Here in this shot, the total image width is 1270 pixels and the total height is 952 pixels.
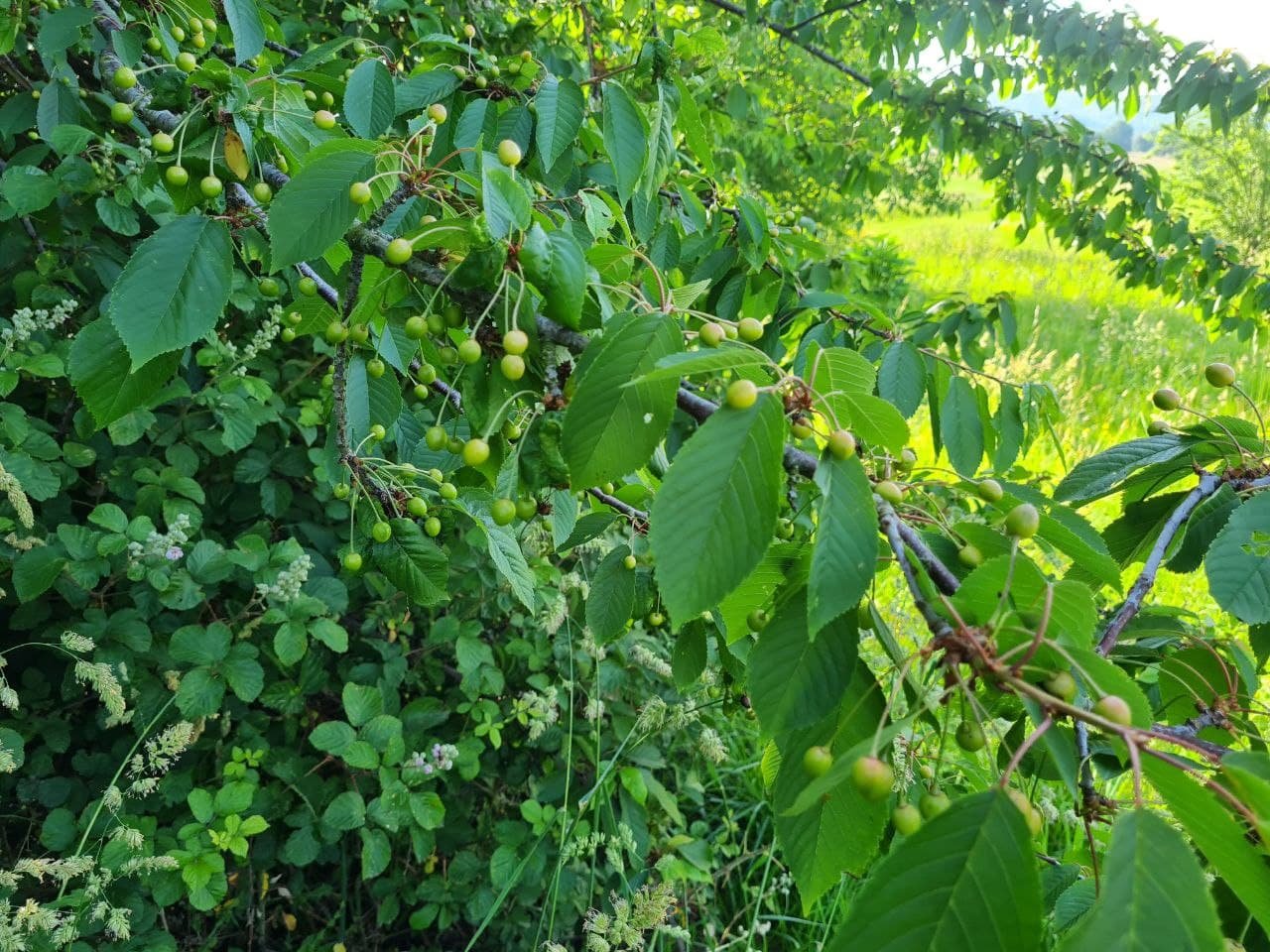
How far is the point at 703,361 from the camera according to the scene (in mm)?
624

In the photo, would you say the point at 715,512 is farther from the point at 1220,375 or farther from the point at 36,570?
the point at 36,570

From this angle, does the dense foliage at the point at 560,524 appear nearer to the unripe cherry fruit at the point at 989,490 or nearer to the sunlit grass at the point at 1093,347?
the unripe cherry fruit at the point at 989,490

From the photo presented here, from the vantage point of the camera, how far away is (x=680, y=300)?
33.4 inches

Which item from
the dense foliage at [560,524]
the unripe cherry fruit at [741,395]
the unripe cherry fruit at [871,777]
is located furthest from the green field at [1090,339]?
the unripe cherry fruit at [871,777]

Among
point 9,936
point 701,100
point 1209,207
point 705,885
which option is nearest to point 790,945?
point 705,885

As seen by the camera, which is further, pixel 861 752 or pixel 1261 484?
pixel 1261 484

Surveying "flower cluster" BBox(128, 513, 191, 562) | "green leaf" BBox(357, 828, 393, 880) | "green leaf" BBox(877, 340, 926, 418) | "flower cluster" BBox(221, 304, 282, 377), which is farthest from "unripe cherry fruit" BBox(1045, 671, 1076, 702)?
"flower cluster" BBox(221, 304, 282, 377)

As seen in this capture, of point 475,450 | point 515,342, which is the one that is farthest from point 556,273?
point 475,450

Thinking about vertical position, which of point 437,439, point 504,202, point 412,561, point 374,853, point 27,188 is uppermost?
point 504,202

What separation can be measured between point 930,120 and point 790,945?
10.5 feet

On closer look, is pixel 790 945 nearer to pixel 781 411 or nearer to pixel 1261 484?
pixel 1261 484

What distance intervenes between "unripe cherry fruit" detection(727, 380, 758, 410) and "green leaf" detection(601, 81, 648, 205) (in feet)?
2.72

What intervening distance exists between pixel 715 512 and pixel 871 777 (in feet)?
0.70

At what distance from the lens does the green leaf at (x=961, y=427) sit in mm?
1710
